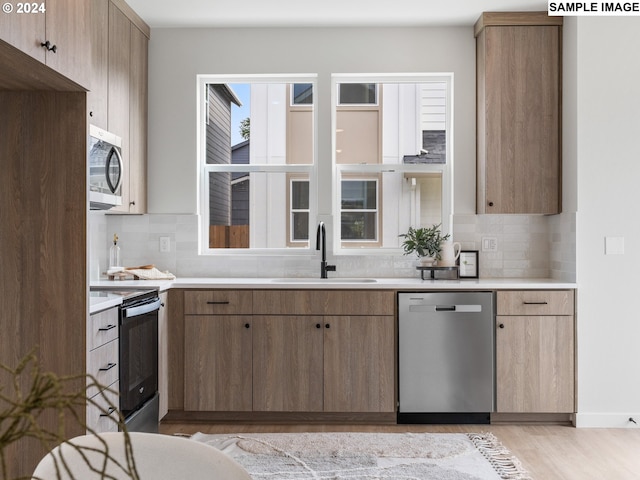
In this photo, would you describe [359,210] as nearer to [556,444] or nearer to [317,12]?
[317,12]

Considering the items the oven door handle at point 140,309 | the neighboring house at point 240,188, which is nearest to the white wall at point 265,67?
the neighboring house at point 240,188

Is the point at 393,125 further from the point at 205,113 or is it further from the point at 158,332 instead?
the point at 158,332

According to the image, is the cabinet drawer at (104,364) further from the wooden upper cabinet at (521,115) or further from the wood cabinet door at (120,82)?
the wooden upper cabinet at (521,115)

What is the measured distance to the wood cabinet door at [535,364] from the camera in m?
3.66

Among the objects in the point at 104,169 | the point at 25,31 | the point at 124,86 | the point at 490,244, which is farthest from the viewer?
the point at 490,244

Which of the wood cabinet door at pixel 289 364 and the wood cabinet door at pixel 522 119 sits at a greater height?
the wood cabinet door at pixel 522 119

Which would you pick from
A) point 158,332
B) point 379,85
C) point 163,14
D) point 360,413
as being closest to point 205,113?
point 163,14

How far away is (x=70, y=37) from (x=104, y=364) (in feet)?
4.53

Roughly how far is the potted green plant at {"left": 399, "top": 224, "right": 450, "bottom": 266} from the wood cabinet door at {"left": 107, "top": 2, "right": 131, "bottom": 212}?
189cm

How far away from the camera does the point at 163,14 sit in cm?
396

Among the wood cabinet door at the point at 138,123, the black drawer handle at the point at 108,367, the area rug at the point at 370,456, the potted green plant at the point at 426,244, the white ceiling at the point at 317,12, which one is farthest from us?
the potted green plant at the point at 426,244

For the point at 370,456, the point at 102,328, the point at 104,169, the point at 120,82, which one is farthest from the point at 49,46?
the point at 370,456

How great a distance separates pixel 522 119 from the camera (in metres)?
3.96

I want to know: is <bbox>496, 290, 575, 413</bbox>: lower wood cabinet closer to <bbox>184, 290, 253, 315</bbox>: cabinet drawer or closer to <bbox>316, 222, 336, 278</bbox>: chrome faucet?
<bbox>316, 222, 336, 278</bbox>: chrome faucet
